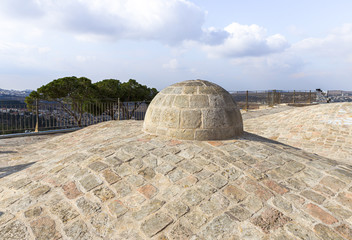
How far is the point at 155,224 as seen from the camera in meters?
2.76

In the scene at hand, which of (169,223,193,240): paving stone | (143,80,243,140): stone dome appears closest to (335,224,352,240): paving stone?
(169,223,193,240): paving stone

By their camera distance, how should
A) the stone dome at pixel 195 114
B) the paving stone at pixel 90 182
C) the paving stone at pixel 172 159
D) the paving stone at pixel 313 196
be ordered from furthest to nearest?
the stone dome at pixel 195 114 → the paving stone at pixel 172 159 → the paving stone at pixel 90 182 → the paving stone at pixel 313 196

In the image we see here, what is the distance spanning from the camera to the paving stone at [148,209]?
2893 millimetres

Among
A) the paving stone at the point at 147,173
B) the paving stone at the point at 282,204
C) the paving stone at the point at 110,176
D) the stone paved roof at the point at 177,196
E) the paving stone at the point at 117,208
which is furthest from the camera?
the paving stone at the point at 147,173

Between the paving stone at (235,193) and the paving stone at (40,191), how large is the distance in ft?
9.88

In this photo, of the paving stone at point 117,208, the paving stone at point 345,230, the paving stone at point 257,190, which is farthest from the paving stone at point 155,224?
the paving stone at point 345,230

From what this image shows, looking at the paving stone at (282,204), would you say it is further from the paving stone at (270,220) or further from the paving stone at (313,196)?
the paving stone at (313,196)

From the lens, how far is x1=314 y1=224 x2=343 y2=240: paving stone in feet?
8.50

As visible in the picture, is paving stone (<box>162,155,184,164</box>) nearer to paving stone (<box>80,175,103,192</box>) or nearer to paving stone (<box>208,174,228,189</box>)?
paving stone (<box>208,174,228,189</box>)

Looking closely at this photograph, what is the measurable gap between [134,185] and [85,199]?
30.6 inches

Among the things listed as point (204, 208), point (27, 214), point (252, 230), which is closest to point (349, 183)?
point (252, 230)

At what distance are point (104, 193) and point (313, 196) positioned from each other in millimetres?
3473

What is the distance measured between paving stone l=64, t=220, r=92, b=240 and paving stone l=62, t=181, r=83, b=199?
55 cm

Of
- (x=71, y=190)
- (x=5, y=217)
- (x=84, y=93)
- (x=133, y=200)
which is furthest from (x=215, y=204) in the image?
(x=84, y=93)
